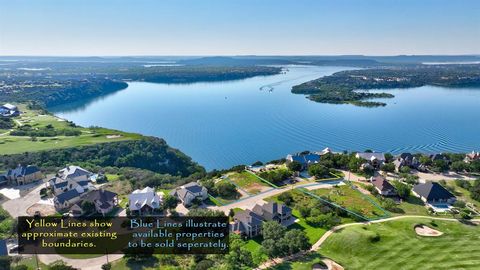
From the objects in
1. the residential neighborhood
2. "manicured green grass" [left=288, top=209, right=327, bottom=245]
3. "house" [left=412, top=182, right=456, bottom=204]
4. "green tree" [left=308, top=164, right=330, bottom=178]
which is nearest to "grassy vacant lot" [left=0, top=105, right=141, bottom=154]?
the residential neighborhood

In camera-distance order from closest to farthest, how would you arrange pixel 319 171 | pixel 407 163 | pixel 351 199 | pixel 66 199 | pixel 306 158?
pixel 66 199 < pixel 351 199 < pixel 319 171 < pixel 407 163 < pixel 306 158

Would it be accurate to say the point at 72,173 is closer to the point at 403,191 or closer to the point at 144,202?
the point at 144,202

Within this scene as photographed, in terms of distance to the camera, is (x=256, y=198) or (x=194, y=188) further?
(x=256, y=198)

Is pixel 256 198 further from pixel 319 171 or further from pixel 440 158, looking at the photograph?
pixel 440 158

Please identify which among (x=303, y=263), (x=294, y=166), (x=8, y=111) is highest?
(x=8, y=111)

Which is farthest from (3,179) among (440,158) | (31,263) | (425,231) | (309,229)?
(440,158)

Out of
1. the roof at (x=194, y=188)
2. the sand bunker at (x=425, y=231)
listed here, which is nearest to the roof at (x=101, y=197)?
the roof at (x=194, y=188)

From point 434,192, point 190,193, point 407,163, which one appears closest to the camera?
point 190,193

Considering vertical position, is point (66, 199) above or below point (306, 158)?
below
